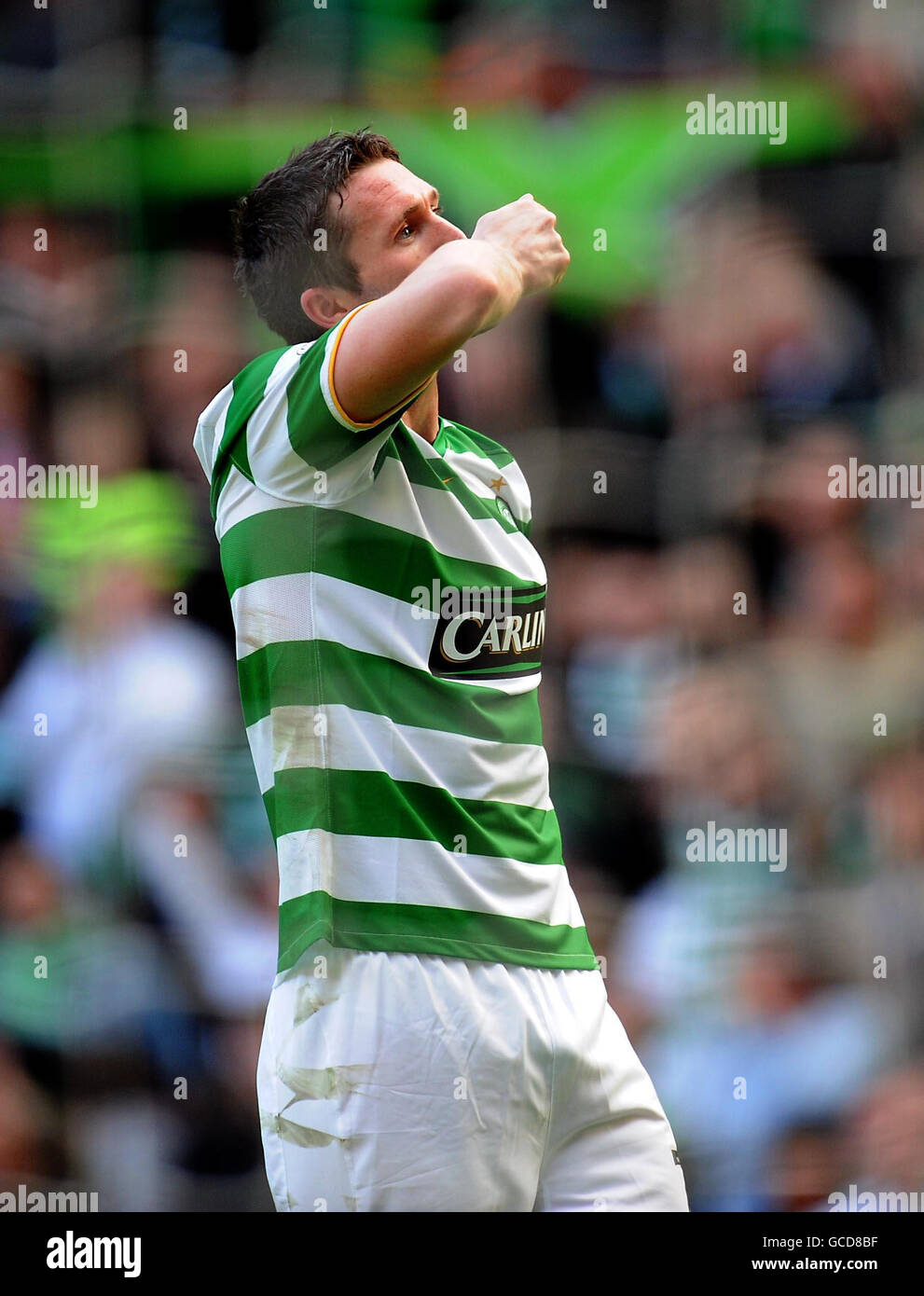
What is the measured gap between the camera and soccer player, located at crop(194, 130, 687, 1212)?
47.6 inches

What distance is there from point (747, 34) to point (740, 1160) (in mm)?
1488

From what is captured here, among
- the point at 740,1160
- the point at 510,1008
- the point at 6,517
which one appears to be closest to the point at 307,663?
the point at 510,1008

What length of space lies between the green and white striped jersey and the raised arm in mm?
32

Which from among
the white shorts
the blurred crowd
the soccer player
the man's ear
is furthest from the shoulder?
the white shorts

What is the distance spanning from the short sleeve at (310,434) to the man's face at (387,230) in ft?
0.53

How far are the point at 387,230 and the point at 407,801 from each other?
57 centimetres

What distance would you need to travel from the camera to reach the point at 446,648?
1287 mm

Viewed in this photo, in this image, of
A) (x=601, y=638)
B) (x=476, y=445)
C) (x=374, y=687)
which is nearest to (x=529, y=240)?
(x=476, y=445)

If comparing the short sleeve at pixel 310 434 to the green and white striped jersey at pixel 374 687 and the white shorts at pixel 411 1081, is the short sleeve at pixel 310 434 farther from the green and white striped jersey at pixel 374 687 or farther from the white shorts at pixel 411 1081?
the white shorts at pixel 411 1081

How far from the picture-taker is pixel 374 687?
4.12 ft

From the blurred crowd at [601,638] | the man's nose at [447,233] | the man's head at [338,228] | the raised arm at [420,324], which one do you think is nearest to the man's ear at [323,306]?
the man's head at [338,228]

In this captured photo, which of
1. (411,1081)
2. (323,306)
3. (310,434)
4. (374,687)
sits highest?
(323,306)

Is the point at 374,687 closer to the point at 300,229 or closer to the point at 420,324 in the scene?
the point at 420,324

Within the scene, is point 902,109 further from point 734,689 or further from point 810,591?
point 734,689
